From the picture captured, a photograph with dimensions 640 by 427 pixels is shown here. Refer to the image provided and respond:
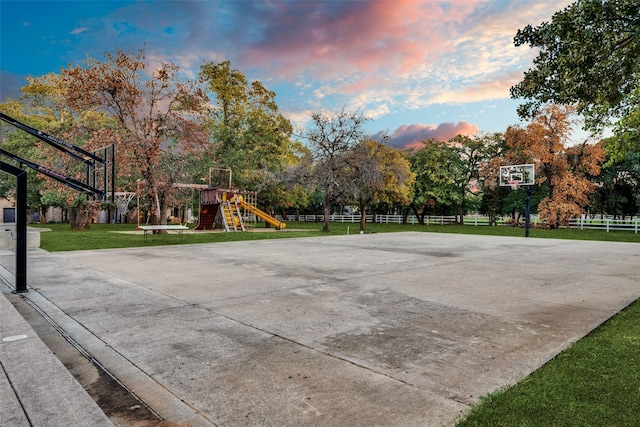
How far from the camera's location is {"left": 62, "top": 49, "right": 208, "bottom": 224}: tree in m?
19.6

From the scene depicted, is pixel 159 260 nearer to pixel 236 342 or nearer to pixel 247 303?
pixel 247 303

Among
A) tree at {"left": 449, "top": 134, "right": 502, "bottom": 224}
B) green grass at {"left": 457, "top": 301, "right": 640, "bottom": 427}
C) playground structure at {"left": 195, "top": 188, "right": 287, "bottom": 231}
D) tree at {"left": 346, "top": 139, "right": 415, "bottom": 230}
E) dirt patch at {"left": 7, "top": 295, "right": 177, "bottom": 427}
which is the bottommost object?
dirt patch at {"left": 7, "top": 295, "right": 177, "bottom": 427}

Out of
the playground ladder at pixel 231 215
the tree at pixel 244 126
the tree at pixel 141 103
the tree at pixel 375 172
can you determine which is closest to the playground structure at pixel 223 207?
the playground ladder at pixel 231 215

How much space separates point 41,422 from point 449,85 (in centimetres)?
2255

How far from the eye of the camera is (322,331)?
4645mm

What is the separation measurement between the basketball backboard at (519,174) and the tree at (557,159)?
3712 mm

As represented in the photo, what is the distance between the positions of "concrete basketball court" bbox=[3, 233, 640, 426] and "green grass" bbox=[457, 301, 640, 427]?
0.18 meters

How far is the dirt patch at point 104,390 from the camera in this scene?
2.66m

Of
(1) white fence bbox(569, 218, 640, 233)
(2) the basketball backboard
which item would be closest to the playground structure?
(2) the basketball backboard

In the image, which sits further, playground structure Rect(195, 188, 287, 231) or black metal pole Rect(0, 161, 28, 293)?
playground structure Rect(195, 188, 287, 231)

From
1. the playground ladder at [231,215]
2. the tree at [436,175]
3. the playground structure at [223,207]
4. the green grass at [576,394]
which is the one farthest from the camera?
the tree at [436,175]

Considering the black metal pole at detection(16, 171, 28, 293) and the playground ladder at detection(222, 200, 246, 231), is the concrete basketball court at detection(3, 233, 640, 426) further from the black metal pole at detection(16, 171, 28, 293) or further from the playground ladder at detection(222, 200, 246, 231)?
the playground ladder at detection(222, 200, 246, 231)

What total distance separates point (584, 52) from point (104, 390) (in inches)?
325

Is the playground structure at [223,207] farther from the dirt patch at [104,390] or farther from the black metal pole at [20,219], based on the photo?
the dirt patch at [104,390]
